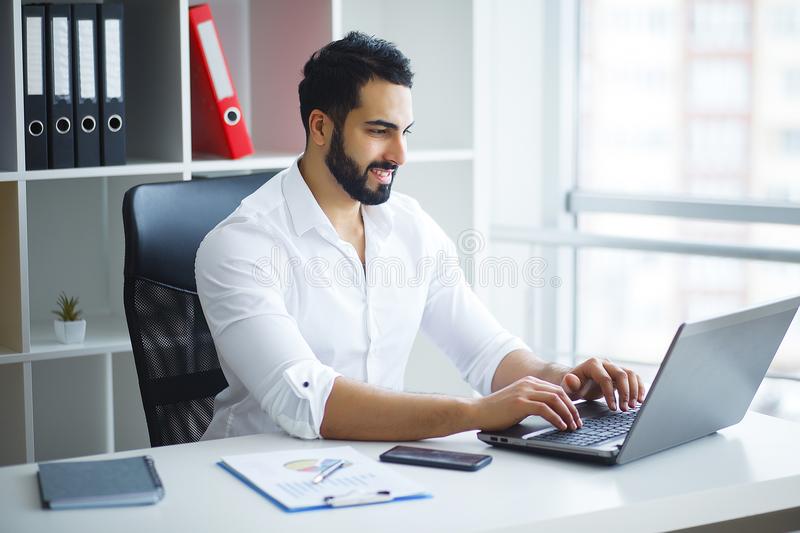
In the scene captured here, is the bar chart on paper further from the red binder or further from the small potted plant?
the red binder

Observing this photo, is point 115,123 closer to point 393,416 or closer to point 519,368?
point 519,368

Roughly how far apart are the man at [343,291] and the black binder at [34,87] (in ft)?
2.05

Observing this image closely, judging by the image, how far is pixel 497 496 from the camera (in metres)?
1.28

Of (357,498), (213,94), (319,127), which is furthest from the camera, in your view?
(213,94)

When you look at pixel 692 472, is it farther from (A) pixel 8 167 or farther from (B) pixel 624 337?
(B) pixel 624 337

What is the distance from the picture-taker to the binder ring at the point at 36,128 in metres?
2.30

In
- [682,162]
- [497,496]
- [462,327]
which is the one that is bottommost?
[497,496]

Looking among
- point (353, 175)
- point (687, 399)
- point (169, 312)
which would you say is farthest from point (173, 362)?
point (687, 399)

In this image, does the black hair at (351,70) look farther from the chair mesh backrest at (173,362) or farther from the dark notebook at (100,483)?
the dark notebook at (100,483)

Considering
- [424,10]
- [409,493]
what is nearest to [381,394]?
[409,493]

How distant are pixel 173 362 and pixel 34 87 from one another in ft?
2.55

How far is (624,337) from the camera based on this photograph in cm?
334

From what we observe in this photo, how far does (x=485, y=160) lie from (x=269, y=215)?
1.17m

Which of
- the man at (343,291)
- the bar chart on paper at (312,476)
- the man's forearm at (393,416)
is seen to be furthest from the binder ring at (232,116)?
the bar chart on paper at (312,476)
